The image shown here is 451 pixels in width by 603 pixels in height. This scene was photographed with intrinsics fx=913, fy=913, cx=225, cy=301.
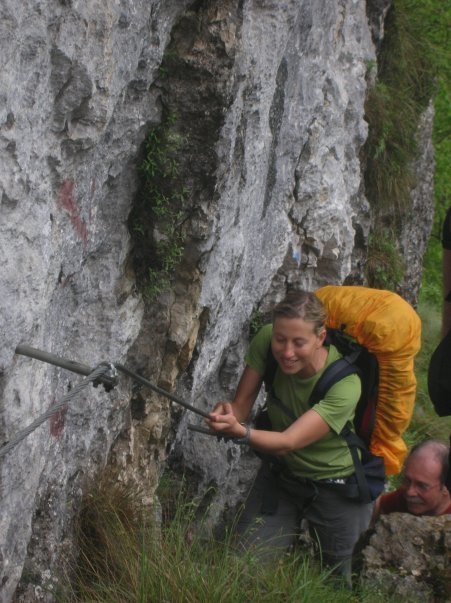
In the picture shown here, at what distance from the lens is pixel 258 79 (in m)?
5.50

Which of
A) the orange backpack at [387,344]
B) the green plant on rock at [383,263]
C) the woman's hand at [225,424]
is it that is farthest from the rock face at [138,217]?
the green plant on rock at [383,263]

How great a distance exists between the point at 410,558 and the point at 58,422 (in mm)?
2272

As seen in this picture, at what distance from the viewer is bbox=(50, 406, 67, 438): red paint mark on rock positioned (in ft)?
15.3

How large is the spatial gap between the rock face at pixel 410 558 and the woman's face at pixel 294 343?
3.86 feet

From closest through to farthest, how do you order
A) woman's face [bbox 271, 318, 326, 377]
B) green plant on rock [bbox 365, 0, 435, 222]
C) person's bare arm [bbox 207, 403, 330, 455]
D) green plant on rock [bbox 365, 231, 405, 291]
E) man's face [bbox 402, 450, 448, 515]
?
person's bare arm [bbox 207, 403, 330, 455]
woman's face [bbox 271, 318, 326, 377]
man's face [bbox 402, 450, 448, 515]
green plant on rock [bbox 365, 0, 435, 222]
green plant on rock [bbox 365, 231, 405, 291]

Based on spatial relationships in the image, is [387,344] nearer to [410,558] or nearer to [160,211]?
[410,558]

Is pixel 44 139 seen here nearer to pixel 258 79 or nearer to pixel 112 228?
pixel 112 228

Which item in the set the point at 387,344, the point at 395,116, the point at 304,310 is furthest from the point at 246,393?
the point at 395,116

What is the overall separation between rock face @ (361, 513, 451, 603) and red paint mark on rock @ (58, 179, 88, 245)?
8.71 ft

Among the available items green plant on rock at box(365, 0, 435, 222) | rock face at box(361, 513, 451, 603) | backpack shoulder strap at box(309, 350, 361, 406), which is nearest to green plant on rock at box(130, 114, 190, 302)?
backpack shoulder strap at box(309, 350, 361, 406)

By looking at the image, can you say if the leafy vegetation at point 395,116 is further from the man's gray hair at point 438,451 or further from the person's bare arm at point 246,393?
the person's bare arm at point 246,393

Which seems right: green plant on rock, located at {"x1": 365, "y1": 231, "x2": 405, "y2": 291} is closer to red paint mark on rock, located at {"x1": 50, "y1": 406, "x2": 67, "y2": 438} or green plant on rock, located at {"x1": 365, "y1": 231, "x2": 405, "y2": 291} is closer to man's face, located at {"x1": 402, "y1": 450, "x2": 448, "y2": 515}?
man's face, located at {"x1": 402, "y1": 450, "x2": 448, "y2": 515}

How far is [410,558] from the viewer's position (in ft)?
17.8

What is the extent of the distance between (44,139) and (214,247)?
203cm
